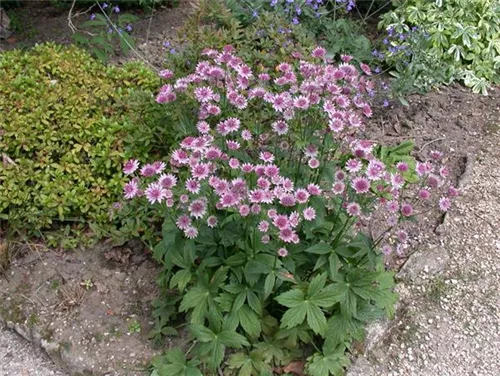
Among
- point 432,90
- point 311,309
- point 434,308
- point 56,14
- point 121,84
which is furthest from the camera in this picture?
point 56,14

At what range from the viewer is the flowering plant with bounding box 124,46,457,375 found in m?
2.22

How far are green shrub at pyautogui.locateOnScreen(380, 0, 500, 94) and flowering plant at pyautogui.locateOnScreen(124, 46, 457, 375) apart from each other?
1.97m

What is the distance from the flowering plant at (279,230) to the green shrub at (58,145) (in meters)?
0.63

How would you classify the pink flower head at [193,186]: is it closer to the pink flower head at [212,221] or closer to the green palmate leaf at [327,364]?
the pink flower head at [212,221]

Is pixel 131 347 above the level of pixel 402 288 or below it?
below

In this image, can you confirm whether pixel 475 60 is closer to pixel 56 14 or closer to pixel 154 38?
pixel 154 38

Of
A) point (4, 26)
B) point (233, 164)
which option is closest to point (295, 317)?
point (233, 164)

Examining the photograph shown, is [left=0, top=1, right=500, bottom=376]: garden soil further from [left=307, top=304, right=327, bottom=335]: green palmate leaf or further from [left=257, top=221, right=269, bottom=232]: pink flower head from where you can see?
[left=257, top=221, right=269, bottom=232]: pink flower head

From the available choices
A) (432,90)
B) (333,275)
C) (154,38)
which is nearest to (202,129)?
(333,275)

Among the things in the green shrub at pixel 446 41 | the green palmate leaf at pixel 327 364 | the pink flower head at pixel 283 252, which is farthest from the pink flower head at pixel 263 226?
the green shrub at pixel 446 41

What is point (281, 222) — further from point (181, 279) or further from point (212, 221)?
point (181, 279)

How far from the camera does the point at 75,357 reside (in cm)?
258

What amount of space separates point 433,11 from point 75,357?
362 centimetres

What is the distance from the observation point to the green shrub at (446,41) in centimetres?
431
